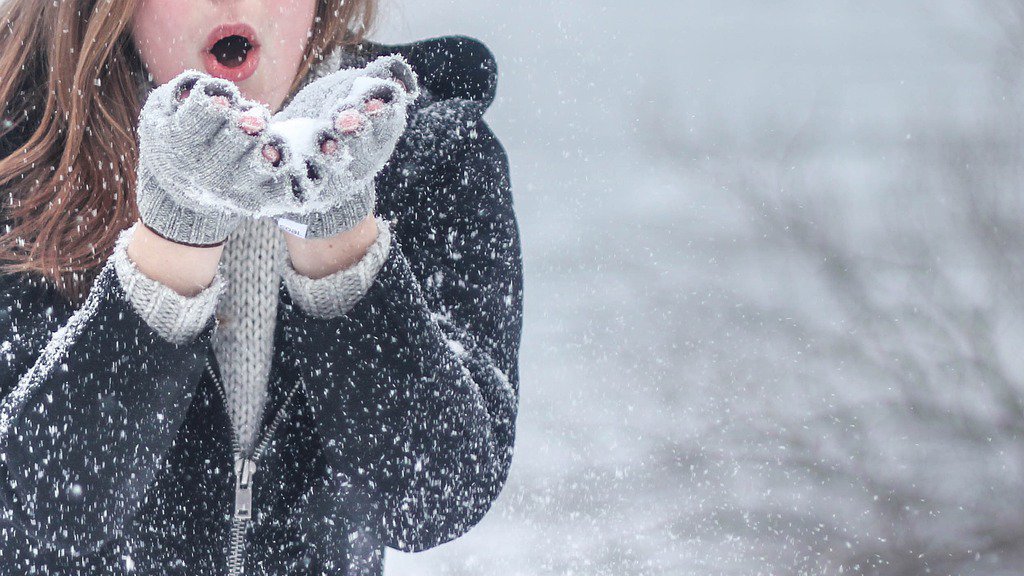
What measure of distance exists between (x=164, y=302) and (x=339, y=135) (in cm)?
21

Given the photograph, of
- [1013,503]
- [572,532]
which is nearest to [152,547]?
[1013,503]

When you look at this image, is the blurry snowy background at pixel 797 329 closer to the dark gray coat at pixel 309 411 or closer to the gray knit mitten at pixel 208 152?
the dark gray coat at pixel 309 411

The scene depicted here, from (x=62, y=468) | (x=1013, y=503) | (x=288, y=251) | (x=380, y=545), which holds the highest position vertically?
(x=288, y=251)

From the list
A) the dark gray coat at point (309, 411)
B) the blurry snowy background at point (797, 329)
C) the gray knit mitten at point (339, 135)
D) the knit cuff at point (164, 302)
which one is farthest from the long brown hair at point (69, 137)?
the blurry snowy background at point (797, 329)

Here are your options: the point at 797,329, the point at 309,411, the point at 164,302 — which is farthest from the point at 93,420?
the point at 797,329

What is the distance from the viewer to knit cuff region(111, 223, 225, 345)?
32.4 inches

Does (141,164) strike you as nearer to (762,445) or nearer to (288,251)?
(288,251)

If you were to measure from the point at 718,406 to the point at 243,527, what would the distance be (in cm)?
398

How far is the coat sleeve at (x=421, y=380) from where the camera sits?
91 centimetres

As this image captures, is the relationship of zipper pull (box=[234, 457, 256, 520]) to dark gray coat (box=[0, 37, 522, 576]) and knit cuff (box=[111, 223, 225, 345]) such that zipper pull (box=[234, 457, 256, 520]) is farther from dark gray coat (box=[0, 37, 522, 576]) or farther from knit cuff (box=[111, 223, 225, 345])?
knit cuff (box=[111, 223, 225, 345])

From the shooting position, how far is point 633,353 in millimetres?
6074

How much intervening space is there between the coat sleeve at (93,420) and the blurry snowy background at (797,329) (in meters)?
3.01

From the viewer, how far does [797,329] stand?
197 inches

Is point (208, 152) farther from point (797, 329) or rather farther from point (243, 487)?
point (797, 329)
